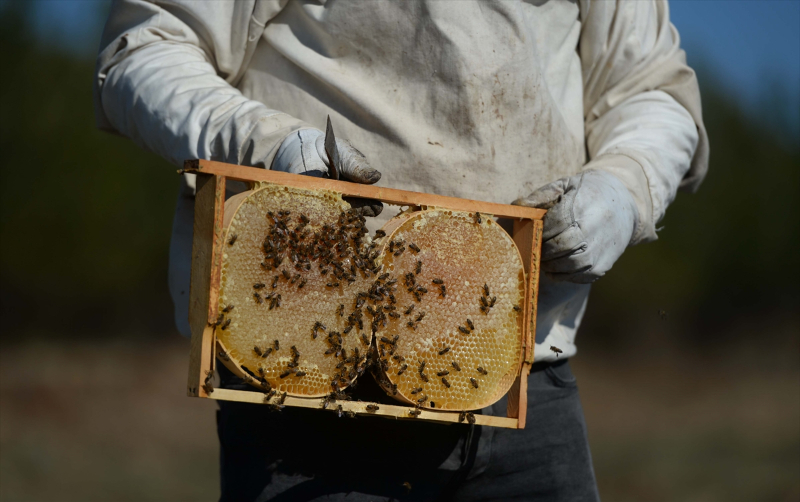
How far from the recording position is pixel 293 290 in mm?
2072

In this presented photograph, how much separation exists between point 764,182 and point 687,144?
15.9 meters

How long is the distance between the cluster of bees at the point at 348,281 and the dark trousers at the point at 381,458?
33 centimetres

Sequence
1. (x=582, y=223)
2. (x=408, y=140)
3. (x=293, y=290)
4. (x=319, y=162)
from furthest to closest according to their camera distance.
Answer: (x=408, y=140)
(x=582, y=223)
(x=319, y=162)
(x=293, y=290)

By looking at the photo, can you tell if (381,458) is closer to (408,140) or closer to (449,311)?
(449,311)

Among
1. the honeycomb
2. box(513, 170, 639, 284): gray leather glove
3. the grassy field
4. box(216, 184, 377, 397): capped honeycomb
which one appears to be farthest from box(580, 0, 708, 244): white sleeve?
the grassy field

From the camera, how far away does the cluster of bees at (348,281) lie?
2031 millimetres

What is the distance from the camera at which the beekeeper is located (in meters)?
2.39

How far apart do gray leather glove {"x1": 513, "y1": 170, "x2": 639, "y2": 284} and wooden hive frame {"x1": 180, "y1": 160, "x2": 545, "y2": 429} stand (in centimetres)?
10

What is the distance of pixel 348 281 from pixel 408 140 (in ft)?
2.20

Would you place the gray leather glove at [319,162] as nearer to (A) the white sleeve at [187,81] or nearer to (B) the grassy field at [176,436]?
(A) the white sleeve at [187,81]

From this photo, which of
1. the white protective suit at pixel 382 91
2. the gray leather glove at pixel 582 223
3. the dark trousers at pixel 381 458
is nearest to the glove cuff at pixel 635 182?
the white protective suit at pixel 382 91

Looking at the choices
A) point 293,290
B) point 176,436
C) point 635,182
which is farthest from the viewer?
point 176,436

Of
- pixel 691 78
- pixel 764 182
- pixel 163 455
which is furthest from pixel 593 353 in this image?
pixel 691 78

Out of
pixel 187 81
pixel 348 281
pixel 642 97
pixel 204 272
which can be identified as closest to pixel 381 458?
pixel 348 281
